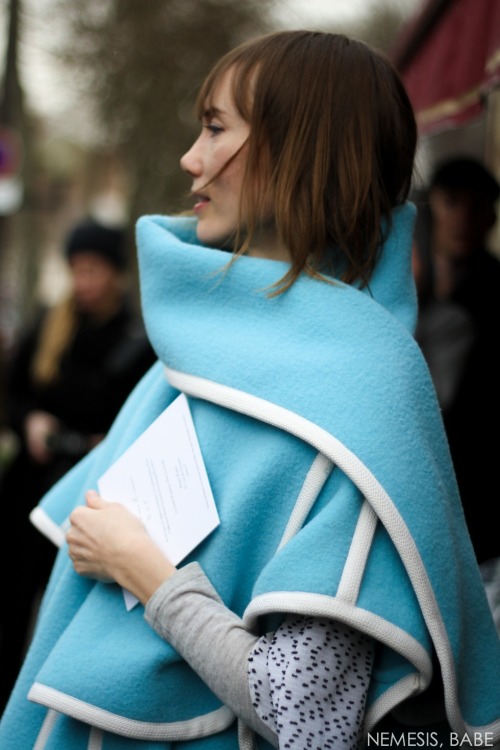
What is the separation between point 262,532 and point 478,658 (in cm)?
39

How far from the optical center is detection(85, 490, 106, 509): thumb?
1517 millimetres

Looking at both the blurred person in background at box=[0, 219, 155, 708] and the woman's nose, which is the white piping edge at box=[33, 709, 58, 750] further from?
the blurred person in background at box=[0, 219, 155, 708]

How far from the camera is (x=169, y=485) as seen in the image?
144cm

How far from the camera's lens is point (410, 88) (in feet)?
13.2

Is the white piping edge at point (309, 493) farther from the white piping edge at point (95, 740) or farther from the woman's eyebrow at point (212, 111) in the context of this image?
the woman's eyebrow at point (212, 111)

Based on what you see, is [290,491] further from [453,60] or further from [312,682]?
[453,60]

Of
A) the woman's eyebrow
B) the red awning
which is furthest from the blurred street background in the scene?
the woman's eyebrow

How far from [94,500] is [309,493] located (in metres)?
0.41

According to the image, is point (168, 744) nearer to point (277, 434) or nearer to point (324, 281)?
point (277, 434)

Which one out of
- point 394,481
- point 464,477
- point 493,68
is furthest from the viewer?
point 464,477

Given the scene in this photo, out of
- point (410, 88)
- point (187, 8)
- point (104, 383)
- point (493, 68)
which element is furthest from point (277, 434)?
point (187, 8)

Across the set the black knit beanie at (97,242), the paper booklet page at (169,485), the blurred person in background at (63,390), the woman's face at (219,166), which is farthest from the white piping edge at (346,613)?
the black knit beanie at (97,242)

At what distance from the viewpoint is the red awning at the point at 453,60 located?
8.09 feet

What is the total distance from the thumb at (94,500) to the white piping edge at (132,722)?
294 mm
